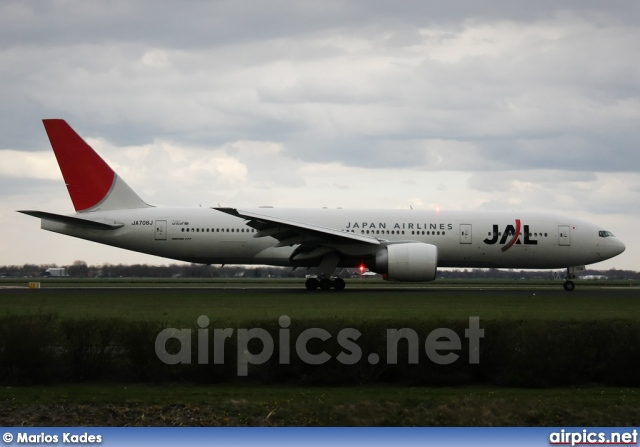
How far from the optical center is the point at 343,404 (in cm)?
1130

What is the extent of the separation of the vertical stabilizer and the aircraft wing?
6.74m

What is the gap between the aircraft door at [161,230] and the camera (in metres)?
33.3

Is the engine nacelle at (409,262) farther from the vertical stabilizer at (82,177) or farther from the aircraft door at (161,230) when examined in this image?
the vertical stabilizer at (82,177)

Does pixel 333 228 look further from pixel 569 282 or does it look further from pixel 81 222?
pixel 569 282

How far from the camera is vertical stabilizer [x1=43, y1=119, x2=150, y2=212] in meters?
34.1

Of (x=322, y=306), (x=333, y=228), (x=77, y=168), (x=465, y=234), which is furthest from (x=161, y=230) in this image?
(x=322, y=306)

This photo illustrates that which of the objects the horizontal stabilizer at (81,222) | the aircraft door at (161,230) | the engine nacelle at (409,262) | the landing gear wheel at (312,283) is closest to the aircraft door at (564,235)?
the engine nacelle at (409,262)

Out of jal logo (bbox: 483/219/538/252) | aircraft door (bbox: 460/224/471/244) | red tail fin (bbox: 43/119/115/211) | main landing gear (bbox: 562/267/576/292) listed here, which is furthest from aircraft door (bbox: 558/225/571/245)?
red tail fin (bbox: 43/119/115/211)

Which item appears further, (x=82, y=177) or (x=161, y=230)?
(x=82, y=177)

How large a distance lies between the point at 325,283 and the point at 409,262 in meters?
3.94

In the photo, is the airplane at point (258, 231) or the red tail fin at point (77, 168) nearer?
the airplane at point (258, 231)

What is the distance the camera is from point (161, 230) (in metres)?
33.3

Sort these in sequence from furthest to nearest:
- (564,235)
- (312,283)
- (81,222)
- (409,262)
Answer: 1. (564,235)
2. (81,222)
3. (312,283)
4. (409,262)

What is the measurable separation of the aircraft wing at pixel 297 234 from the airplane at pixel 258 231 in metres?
0.91
